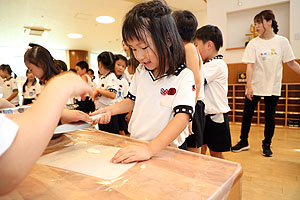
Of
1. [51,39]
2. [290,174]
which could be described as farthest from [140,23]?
[51,39]

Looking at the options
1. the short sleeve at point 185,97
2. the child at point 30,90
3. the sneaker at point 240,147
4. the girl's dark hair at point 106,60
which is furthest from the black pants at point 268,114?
the child at point 30,90

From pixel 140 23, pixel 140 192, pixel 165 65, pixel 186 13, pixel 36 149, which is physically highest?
pixel 186 13

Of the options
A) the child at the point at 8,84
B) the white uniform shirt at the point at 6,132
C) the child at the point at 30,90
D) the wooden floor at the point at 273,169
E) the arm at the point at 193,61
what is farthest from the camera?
the child at the point at 8,84

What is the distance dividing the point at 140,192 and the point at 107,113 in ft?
1.65

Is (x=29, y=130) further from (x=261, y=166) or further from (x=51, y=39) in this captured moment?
(x=51, y=39)

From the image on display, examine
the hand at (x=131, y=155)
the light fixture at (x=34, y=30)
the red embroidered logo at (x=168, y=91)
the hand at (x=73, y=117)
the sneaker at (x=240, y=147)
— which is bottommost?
the sneaker at (x=240, y=147)

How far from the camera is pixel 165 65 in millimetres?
804

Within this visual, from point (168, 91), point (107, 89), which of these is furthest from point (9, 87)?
point (168, 91)

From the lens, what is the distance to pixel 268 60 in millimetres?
2383

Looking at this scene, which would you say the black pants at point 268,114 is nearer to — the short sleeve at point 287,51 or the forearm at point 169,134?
the short sleeve at point 287,51

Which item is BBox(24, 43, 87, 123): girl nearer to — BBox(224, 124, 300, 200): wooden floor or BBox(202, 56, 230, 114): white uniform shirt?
BBox(202, 56, 230, 114): white uniform shirt

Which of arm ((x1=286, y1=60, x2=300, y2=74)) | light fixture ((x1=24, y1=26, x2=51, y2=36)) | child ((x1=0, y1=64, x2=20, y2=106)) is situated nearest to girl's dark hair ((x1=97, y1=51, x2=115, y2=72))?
arm ((x1=286, y1=60, x2=300, y2=74))

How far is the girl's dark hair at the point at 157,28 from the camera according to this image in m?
0.74

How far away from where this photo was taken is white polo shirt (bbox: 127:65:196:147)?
0.80 metres
